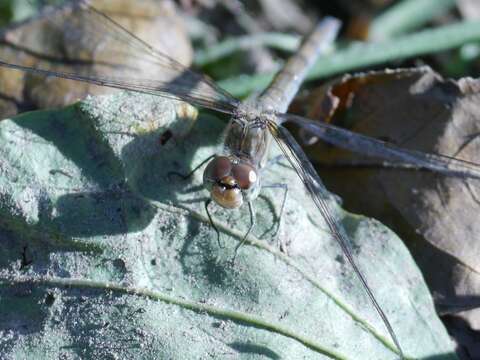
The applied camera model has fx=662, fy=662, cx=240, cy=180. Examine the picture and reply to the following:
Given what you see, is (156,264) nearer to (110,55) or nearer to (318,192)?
(318,192)

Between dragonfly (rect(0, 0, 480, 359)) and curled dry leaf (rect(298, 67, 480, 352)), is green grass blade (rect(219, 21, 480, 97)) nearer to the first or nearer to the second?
dragonfly (rect(0, 0, 480, 359))

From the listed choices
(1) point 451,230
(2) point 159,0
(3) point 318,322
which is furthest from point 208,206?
(2) point 159,0

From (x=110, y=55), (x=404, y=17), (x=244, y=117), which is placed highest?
(x=404, y=17)

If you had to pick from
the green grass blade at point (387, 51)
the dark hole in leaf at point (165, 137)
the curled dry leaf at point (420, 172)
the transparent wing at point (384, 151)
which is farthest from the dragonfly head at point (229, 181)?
the green grass blade at point (387, 51)

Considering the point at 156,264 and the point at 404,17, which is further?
the point at 404,17

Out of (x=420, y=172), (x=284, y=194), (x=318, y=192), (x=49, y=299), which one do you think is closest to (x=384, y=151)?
(x=420, y=172)

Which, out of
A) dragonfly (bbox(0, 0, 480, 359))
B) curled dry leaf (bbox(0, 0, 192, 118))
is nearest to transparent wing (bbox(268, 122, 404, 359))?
A: dragonfly (bbox(0, 0, 480, 359))

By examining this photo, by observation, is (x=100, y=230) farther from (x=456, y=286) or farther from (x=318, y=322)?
(x=456, y=286)
